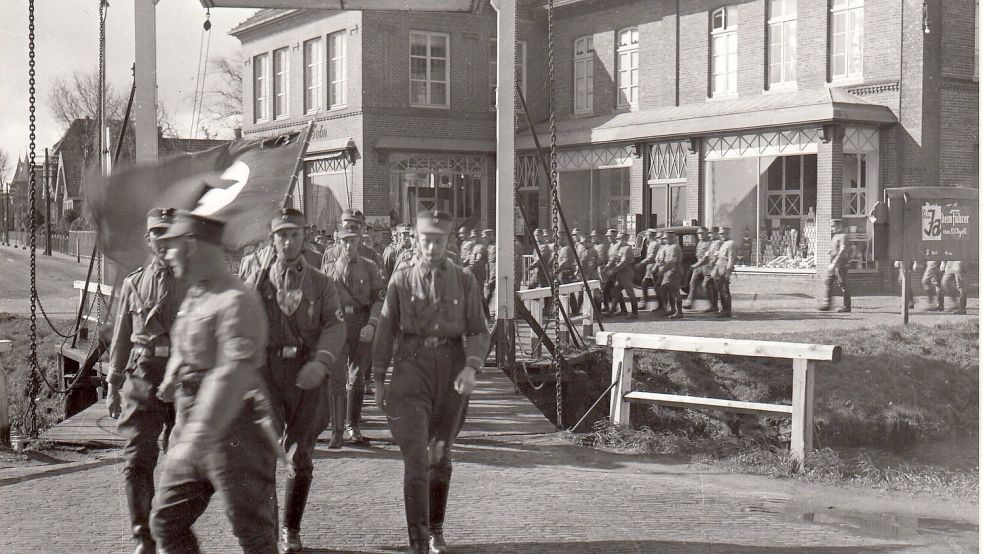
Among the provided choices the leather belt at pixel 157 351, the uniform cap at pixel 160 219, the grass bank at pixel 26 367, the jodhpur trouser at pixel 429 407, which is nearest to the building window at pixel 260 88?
the grass bank at pixel 26 367

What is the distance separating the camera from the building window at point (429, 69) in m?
34.5

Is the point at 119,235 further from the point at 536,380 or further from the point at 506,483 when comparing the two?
the point at 536,380

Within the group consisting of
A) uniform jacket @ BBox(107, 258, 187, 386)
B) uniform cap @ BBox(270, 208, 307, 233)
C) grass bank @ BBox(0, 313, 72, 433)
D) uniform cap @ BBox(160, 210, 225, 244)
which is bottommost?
grass bank @ BBox(0, 313, 72, 433)

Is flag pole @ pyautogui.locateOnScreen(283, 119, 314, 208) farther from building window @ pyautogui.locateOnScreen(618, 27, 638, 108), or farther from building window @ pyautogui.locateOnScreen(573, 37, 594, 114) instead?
building window @ pyautogui.locateOnScreen(573, 37, 594, 114)

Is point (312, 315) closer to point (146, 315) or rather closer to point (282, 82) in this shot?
point (146, 315)

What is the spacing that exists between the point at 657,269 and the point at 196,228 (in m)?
17.1

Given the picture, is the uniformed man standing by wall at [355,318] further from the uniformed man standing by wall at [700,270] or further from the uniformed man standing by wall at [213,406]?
the uniformed man standing by wall at [700,270]

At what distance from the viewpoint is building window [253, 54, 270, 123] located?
38031 mm

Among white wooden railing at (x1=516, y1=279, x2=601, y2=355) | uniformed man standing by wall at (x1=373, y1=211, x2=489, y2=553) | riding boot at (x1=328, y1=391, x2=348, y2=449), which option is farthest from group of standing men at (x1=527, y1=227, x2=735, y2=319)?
uniformed man standing by wall at (x1=373, y1=211, x2=489, y2=553)

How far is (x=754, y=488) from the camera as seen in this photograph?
26.9 feet

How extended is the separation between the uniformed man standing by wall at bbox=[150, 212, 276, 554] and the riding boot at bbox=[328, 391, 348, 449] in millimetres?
4093

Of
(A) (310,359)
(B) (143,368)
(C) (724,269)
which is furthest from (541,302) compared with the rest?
(B) (143,368)

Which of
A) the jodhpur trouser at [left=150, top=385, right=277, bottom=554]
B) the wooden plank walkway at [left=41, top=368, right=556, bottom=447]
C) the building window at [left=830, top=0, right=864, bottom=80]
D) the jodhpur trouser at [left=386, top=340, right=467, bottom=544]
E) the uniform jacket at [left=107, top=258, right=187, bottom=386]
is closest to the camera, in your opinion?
the jodhpur trouser at [left=150, top=385, right=277, bottom=554]

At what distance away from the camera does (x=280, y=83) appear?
37.3m
